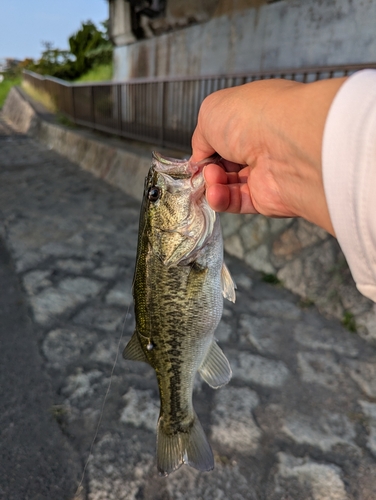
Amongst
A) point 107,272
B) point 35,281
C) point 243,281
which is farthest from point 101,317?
point 243,281

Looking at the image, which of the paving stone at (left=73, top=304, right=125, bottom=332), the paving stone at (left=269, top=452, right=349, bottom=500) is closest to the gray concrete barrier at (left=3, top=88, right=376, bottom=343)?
the paving stone at (left=269, top=452, right=349, bottom=500)

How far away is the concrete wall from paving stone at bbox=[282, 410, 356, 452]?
4989 millimetres

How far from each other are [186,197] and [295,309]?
301 cm

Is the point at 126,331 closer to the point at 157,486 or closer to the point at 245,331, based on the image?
the point at 245,331

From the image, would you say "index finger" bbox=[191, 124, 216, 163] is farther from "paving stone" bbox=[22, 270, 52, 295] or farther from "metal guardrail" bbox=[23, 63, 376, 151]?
"paving stone" bbox=[22, 270, 52, 295]

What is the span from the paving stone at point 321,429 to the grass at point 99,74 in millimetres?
20883

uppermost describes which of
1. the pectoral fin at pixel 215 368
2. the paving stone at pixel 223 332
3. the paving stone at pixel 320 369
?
the pectoral fin at pixel 215 368

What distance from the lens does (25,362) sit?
3.46 meters

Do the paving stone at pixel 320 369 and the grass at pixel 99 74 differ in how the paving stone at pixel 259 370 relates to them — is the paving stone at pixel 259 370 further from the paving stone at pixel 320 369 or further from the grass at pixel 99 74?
the grass at pixel 99 74

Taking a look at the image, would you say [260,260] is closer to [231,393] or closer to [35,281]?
[231,393]

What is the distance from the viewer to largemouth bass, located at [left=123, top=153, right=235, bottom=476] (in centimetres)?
195

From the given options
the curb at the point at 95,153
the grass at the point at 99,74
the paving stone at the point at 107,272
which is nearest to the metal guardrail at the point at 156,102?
the curb at the point at 95,153

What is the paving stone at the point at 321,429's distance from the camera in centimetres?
284

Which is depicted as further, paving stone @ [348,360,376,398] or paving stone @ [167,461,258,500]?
paving stone @ [348,360,376,398]
